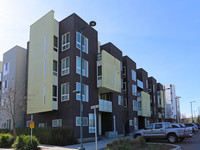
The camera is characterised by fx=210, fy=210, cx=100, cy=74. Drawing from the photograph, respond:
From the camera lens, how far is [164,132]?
755 inches

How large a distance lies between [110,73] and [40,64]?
8.49 m

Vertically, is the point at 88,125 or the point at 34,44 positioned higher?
the point at 34,44

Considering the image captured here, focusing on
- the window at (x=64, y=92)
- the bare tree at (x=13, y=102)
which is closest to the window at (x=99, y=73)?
the window at (x=64, y=92)

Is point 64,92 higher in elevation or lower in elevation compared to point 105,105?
higher

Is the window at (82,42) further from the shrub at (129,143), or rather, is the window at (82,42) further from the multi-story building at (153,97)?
the multi-story building at (153,97)

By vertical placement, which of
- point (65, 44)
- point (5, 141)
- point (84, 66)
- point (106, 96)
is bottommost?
point (5, 141)

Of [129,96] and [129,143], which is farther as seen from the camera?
[129,96]

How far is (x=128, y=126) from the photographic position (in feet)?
108

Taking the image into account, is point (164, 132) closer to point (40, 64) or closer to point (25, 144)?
point (25, 144)

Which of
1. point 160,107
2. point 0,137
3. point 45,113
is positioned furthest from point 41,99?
point 160,107

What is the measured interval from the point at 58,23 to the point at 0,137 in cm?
1411

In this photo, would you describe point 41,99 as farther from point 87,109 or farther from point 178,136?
point 178,136

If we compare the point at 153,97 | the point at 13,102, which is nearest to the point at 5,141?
the point at 13,102

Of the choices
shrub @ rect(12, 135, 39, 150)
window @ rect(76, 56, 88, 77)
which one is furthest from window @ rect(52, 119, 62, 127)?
shrub @ rect(12, 135, 39, 150)
